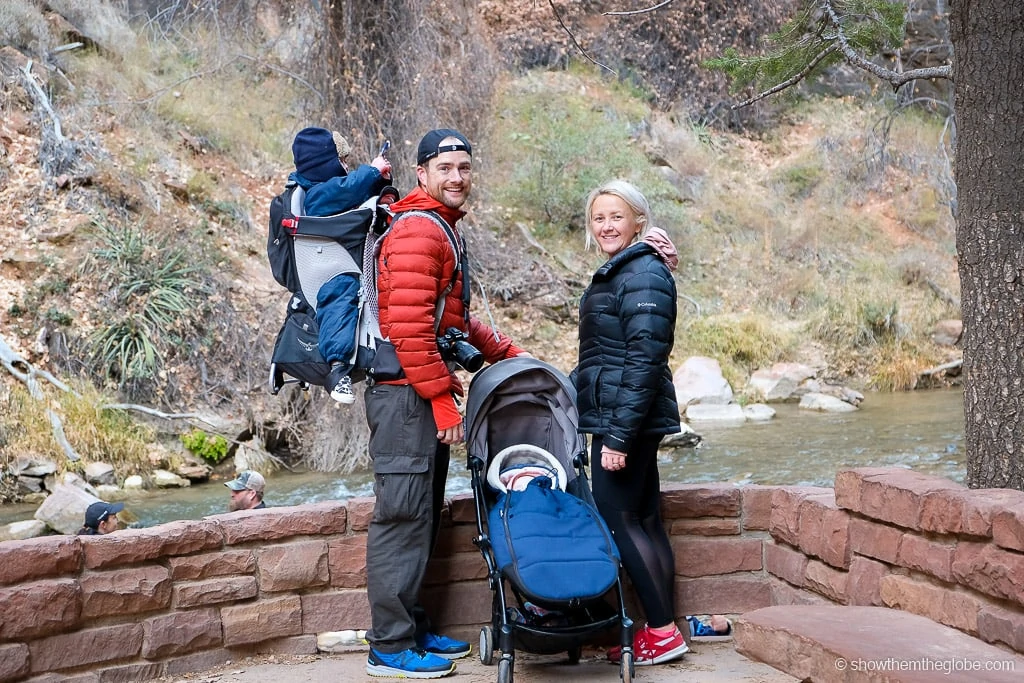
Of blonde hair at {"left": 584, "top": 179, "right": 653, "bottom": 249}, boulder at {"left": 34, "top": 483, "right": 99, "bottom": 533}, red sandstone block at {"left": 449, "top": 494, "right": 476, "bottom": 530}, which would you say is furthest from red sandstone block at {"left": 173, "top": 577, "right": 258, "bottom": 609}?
boulder at {"left": 34, "top": 483, "right": 99, "bottom": 533}

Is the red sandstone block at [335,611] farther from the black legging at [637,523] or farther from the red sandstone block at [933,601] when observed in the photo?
the red sandstone block at [933,601]

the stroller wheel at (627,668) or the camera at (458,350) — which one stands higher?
the camera at (458,350)

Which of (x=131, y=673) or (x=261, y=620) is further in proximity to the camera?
(x=261, y=620)

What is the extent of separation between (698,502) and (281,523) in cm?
181

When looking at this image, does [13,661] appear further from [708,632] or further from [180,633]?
[708,632]

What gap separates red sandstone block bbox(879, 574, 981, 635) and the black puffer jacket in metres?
0.98

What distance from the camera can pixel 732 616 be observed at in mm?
4602

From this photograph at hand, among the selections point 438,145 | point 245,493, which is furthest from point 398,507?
point 245,493

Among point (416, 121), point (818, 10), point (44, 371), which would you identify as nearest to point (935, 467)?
point (818, 10)

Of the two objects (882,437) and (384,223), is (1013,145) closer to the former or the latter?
(384,223)

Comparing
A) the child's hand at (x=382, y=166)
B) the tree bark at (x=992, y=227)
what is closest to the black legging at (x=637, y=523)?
the tree bark at (x=992, y=227)

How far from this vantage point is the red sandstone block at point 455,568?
14.6ft

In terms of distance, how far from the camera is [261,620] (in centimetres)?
423

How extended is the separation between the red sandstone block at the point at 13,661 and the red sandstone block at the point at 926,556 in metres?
3.16
